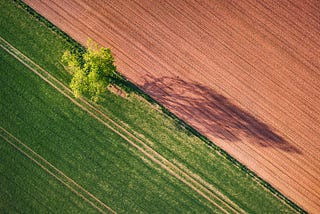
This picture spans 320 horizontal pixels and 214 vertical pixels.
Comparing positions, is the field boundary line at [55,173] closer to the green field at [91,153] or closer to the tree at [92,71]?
the green field at [91,153]

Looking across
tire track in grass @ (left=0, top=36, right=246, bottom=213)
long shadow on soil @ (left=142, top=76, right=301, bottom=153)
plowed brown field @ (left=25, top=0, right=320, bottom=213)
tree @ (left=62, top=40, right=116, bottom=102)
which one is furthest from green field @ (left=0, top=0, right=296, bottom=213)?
tree @ (left=62, top=40, right=116, bottom=102)

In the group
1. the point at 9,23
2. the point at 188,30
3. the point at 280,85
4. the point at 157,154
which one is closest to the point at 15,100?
the point at 9,23

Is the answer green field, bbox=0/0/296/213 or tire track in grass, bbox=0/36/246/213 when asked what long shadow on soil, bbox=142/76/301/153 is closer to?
green field, bbox=0/0/296/213

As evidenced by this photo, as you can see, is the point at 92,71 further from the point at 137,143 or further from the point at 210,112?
the point at 210,112

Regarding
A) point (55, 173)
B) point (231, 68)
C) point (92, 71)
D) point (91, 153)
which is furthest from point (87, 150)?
point (231, 68)

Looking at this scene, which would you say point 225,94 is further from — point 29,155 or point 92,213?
point 29,155
